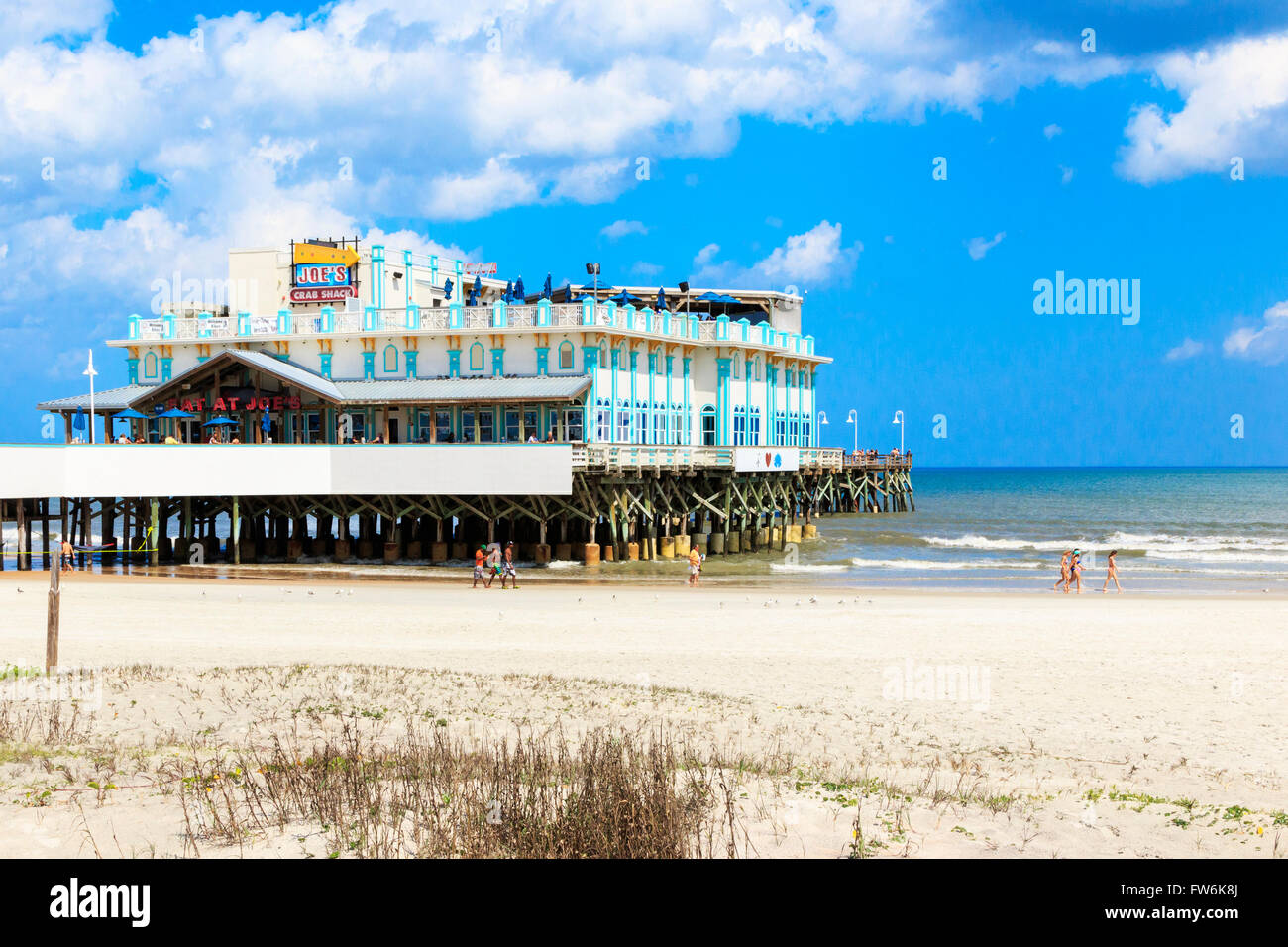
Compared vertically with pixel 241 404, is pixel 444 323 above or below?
above

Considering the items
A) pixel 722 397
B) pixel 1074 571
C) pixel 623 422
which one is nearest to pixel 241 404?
pixel 623 422

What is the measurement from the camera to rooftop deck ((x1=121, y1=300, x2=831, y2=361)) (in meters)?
43.1

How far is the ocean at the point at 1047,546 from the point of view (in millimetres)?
40062

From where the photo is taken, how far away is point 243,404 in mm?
44500

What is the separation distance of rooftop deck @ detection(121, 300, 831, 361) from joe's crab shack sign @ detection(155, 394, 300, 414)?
10.2ft

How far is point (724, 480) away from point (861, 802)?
37.4m

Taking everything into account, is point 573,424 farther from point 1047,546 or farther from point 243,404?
point 1047,546

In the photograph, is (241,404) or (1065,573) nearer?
(1065,573)

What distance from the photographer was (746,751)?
37.8ft

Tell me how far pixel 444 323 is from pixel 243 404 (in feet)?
26.5

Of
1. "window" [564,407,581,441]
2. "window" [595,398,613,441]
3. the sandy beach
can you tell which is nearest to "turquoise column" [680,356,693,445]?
"window" [595,398,613,441]

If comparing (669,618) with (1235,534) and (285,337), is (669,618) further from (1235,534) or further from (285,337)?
(1235,534)
